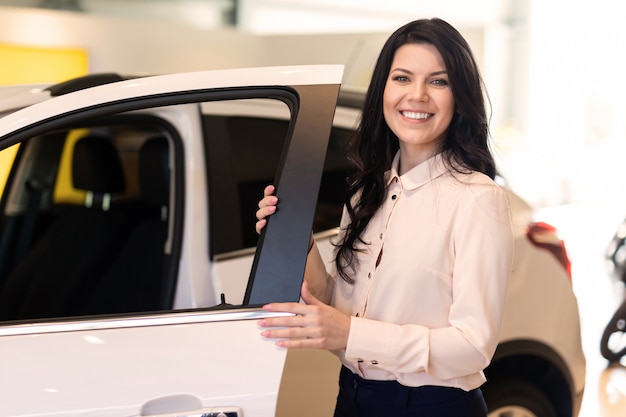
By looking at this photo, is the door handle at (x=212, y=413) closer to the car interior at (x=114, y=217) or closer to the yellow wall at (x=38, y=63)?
the car interior at (x=114, y=217)

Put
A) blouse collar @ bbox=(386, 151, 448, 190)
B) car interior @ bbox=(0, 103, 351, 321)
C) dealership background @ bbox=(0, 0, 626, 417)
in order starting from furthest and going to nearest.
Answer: dealership background @ bbox=(0, 0, 626, 417), car interior @ bbox=(0, 103, 351, 321), blouse collar @ bbox=(386, 151, 448, 190)

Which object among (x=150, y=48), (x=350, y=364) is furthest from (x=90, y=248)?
(x=150, y=48)

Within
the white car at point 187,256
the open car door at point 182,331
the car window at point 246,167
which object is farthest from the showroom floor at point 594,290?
the open car door at point 182,331

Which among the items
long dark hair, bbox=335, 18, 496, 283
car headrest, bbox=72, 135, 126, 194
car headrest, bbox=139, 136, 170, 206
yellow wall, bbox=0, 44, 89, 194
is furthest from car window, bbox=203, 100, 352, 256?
yellow wall, bbox=0, 44, 89, 194

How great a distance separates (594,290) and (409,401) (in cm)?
560

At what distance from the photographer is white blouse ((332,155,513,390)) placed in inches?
55.1

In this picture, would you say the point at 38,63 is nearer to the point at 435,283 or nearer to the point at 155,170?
the point at 155,170

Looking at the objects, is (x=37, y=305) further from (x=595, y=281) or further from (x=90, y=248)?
(x=595, y=281)

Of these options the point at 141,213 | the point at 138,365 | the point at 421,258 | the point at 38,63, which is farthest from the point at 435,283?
the point at 38,63

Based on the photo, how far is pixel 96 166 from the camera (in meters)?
2.78

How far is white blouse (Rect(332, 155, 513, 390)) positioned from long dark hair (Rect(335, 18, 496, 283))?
4 centimetres

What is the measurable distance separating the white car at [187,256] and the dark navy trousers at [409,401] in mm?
159

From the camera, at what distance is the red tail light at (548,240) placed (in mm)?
2463

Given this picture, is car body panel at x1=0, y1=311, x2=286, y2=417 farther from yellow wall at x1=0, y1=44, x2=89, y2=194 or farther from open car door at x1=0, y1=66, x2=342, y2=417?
yellow wall at x1=0, y1=44, x2=89, y2=194
